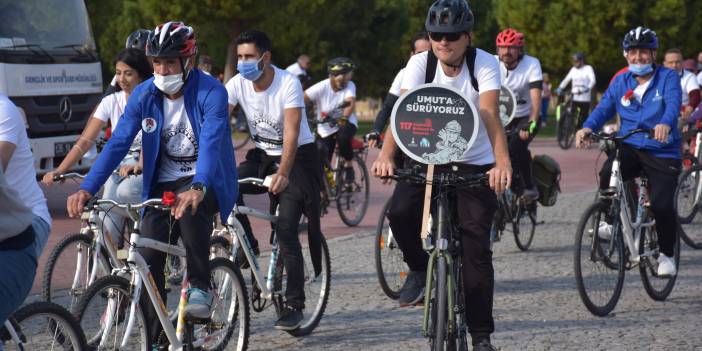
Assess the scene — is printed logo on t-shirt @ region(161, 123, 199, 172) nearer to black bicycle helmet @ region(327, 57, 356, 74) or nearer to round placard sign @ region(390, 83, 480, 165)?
round placard sign @ region(390, 83, 480, 165)

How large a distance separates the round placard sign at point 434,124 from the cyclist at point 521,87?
190 inches

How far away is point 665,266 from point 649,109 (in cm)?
106

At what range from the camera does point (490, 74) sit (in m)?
5.80

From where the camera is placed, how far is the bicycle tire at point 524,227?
34.5ft

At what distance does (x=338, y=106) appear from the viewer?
13.3 m

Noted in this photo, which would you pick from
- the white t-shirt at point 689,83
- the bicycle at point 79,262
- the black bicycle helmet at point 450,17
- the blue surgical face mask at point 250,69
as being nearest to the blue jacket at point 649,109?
the blue surgical face mask at point 250,69

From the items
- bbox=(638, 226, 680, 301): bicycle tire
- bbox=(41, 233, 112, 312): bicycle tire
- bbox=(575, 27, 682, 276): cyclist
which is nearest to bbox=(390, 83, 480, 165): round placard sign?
bbox=(41, 233, 112, 312): bicycle tire

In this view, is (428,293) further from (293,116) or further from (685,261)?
(685,261)

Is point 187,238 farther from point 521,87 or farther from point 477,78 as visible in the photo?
point 521,87

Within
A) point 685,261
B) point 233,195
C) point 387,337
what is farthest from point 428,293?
point 685,261

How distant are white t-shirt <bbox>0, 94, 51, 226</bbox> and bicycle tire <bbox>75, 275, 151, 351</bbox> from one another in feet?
1.85

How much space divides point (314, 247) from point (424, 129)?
1.87 meters

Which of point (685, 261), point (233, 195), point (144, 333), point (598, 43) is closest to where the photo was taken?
point (144, 333)

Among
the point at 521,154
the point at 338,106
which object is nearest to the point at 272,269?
the point at 521,154
